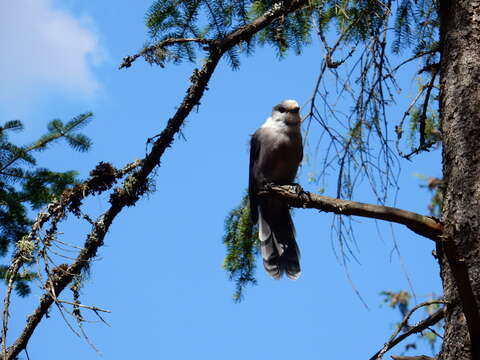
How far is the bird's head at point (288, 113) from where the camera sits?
161 inches

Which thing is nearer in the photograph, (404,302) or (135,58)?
(135,58)

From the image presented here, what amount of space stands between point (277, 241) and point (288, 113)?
35.1 inches

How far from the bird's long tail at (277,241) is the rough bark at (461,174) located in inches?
58.0

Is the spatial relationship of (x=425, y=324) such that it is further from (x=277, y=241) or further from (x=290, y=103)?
(x=290, y=103)

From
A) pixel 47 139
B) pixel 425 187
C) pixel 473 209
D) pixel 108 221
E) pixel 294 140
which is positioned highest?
pixel 425 187

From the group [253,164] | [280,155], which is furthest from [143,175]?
[253,164]

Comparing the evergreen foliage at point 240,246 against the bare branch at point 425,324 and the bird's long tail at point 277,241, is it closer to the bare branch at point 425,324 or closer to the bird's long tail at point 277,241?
the bird's long tail at point 277,241

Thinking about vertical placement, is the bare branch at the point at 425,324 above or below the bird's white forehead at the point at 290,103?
below

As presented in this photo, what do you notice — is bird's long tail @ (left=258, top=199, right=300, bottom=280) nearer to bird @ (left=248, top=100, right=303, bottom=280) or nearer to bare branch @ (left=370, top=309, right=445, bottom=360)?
bird @ (left=248, top=100, right=303, bottom=280)

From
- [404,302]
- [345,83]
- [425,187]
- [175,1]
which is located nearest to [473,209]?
[345,83]

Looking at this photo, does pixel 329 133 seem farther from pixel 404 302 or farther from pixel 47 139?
pixel 404 302

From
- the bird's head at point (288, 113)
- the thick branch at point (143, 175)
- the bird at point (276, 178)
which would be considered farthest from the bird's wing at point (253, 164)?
the thick branch at point (143, 175)

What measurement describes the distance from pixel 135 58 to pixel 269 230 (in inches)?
57.6

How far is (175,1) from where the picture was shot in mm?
3314
